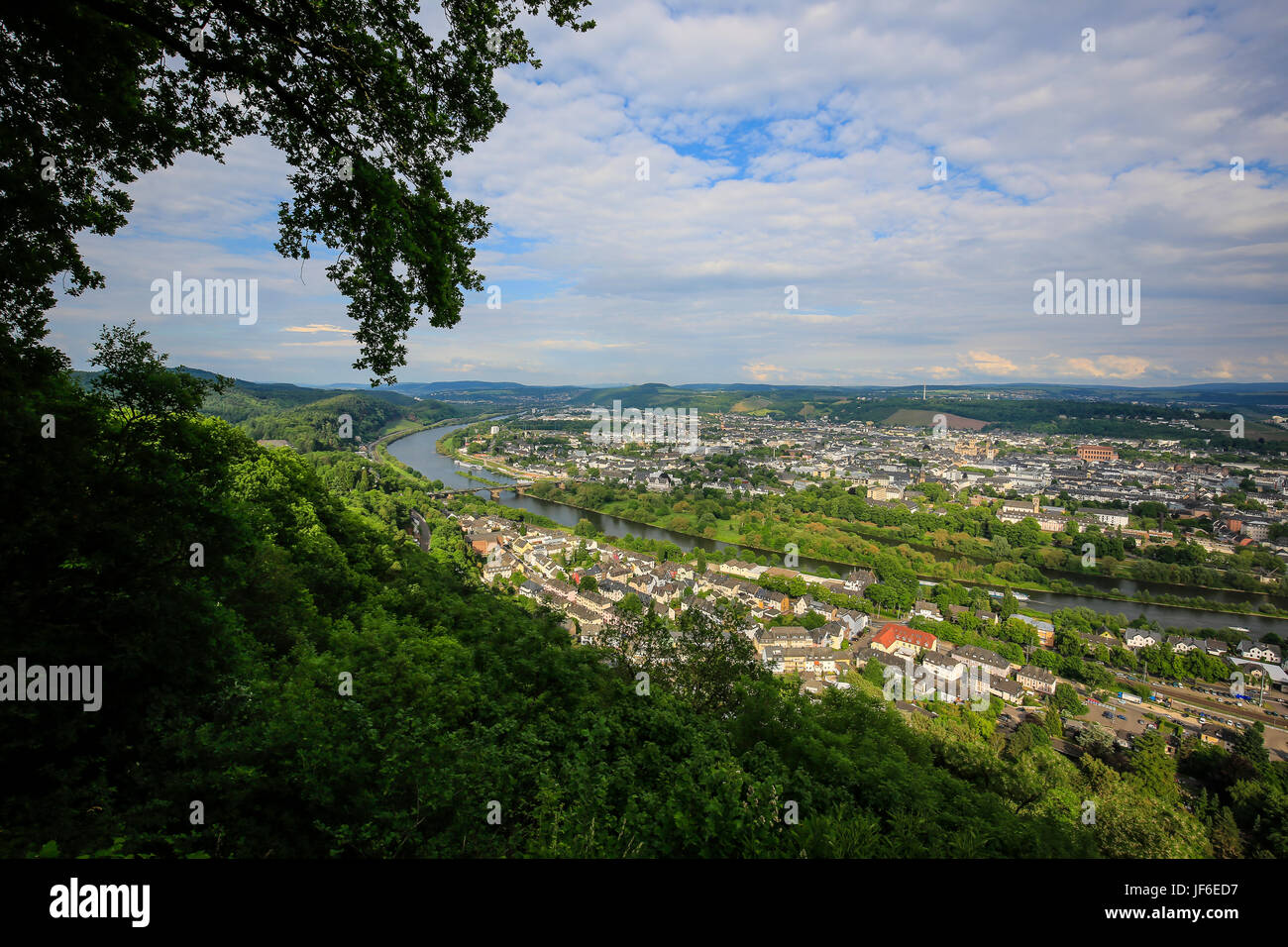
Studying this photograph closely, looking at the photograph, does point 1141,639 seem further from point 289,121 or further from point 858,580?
point 289,121

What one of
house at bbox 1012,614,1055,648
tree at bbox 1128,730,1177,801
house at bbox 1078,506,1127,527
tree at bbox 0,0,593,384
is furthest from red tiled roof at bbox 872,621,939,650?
house at bbox 1078,506,1127,527

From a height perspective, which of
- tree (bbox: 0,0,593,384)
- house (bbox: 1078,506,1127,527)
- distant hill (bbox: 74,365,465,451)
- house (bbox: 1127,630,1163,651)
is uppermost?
distant hill (bbox: 74,365,465,451)

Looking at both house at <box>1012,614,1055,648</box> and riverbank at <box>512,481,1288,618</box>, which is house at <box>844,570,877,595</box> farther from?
house at <box>1012,614,1055,648</box>

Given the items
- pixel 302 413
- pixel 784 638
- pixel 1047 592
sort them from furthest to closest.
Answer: pixel 302 413
pixel 1047 592
pixel 784 638

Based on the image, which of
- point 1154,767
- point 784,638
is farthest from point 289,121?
point 784,638

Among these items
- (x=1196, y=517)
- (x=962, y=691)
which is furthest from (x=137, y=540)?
(x=1196, y=517)

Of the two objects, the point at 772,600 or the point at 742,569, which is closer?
the point at 772,600

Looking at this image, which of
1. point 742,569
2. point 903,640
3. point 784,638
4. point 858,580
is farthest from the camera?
point 742,569
